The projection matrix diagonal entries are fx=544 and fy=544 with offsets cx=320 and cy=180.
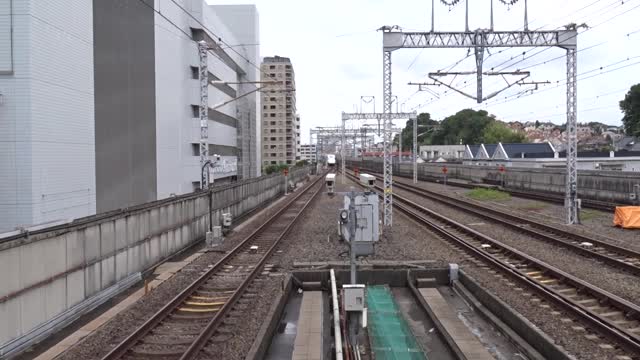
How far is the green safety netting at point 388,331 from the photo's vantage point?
8516 millimetres

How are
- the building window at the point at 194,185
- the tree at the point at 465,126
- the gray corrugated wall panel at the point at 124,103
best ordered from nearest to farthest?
the gray corrugated wall panel at the point at 124,103 → the building window at the point at 194,185 → the tree at the point at 465,126

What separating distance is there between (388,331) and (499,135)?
125 meters

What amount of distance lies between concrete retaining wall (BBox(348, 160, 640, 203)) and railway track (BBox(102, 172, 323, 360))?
70.7 feet

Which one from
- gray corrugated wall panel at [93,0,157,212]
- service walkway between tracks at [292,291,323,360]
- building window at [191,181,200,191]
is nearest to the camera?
service walkway between tracks at [292,291,323,360]

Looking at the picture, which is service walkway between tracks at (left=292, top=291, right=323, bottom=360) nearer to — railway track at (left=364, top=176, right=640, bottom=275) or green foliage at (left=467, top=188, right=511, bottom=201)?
railway track at (left=364, top=176, right=640, bottom=275)

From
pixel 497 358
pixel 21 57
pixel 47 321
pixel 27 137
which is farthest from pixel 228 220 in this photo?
pixel 497 358

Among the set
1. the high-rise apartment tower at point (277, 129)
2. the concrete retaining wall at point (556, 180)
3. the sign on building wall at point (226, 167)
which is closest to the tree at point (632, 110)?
the concrete retaining wall at point (556, 180)

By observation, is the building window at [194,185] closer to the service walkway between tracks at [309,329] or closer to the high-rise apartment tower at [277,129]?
the service walkway between tracks at [309,329]

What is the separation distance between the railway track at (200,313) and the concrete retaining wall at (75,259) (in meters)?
1.61

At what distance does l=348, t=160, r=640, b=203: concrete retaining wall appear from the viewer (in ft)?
95.5

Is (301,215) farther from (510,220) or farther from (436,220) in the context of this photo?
(510,220)

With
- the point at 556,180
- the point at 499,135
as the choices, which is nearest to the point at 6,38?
the point at 556,180

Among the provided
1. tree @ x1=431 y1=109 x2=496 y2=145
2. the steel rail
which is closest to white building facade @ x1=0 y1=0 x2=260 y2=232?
the steel rail

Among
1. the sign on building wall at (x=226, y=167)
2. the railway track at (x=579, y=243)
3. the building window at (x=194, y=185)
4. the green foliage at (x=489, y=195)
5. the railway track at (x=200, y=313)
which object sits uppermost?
the sign on building wall at (x=226, y=167)
